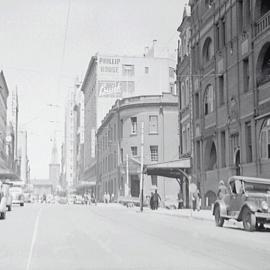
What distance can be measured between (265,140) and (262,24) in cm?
651

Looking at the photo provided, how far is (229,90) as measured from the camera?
36.3m

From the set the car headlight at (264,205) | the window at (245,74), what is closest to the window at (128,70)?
the window at (245,74)

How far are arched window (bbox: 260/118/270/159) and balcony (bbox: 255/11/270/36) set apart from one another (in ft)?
16.9

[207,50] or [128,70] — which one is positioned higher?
[128,70]

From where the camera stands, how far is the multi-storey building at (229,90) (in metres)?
31.9

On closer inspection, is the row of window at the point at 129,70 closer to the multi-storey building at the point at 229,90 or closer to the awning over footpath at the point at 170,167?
the multi-storey building at the point at 229,90

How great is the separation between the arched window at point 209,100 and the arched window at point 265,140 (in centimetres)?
889

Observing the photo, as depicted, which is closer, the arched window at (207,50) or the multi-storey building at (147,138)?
the arched window at (207,50)

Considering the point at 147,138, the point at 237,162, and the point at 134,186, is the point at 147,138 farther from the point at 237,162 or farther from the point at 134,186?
the point at 237,162

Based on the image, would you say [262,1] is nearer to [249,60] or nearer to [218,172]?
[249,60]

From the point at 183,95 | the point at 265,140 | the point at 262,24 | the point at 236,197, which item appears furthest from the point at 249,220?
the point at 183,95

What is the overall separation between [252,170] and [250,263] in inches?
859

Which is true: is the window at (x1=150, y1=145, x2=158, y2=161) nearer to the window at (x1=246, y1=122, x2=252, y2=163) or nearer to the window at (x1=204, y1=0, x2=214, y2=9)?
the window at (x1=204, y1=0, x2=214, y2=9)

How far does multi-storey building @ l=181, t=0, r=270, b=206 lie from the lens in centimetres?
3188
